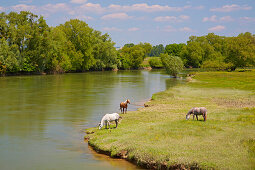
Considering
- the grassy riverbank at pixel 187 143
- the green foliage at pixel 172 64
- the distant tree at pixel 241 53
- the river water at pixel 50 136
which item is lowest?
the river water at pixel 50 136

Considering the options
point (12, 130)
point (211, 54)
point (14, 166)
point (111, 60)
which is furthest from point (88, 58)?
point (14, 166)

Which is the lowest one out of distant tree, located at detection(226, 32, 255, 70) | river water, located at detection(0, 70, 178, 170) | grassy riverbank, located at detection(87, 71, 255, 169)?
river water, located at detection(0, 70, 178, 170)

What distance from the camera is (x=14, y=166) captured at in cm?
1598

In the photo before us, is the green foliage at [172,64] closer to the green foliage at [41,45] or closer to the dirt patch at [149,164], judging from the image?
the green foliage at [41,45]

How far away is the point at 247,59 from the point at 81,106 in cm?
10277

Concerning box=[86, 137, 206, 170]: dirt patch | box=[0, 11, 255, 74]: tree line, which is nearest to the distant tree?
box=[0, 11, 255, 74]: tree line

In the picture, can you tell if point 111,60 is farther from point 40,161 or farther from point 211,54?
point 40,161

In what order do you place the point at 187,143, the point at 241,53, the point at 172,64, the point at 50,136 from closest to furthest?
the point at 187,143
the point at 50,136
the point at 172,64
the point at 241,53

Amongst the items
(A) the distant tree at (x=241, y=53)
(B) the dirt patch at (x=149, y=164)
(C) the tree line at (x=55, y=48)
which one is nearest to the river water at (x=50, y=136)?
(B) the dirt patch at (x=149, y=164)

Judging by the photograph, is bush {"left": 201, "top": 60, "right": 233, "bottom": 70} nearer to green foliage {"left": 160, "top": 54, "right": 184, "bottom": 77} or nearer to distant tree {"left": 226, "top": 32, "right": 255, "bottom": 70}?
distant tree {"left": 226, "top": 32, "right": 255, "bottom": 70}

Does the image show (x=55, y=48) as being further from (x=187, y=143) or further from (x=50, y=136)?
(x=187, y=143)

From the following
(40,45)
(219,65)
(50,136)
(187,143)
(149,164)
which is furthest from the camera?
(219,65)

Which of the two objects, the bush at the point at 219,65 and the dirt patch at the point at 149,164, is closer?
the dirt patch at the point at 149,164

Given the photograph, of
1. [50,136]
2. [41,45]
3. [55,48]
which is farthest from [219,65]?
[50,136]
